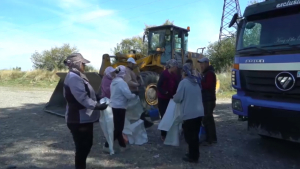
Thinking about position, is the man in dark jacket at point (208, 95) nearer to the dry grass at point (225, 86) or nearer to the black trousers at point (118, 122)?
the black trousers at point (118, 122)

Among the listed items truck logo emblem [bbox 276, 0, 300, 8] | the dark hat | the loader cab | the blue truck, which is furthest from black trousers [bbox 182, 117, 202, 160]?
the loader cab

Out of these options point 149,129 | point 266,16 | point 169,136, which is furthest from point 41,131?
point 266,16

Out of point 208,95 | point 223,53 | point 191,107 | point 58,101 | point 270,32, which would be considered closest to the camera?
point 191,107

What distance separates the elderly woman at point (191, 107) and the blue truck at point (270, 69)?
105 cm

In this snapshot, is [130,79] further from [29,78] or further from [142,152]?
[29,78]

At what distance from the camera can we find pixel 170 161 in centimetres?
485

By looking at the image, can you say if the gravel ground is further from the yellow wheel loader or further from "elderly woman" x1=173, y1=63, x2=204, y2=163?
the yellow wheel loader

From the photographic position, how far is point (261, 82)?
16.1 feet

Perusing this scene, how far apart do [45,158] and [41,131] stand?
198 cm

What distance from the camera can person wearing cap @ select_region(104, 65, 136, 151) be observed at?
5.19m

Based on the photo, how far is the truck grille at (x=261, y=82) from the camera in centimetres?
445

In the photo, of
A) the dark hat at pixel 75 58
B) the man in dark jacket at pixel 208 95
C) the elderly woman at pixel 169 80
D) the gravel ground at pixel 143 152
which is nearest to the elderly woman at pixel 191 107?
the gravel ground at pixel 143 152

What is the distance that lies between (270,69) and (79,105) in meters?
3.20

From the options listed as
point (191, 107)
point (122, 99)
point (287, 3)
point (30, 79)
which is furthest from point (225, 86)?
point (30, 79)
